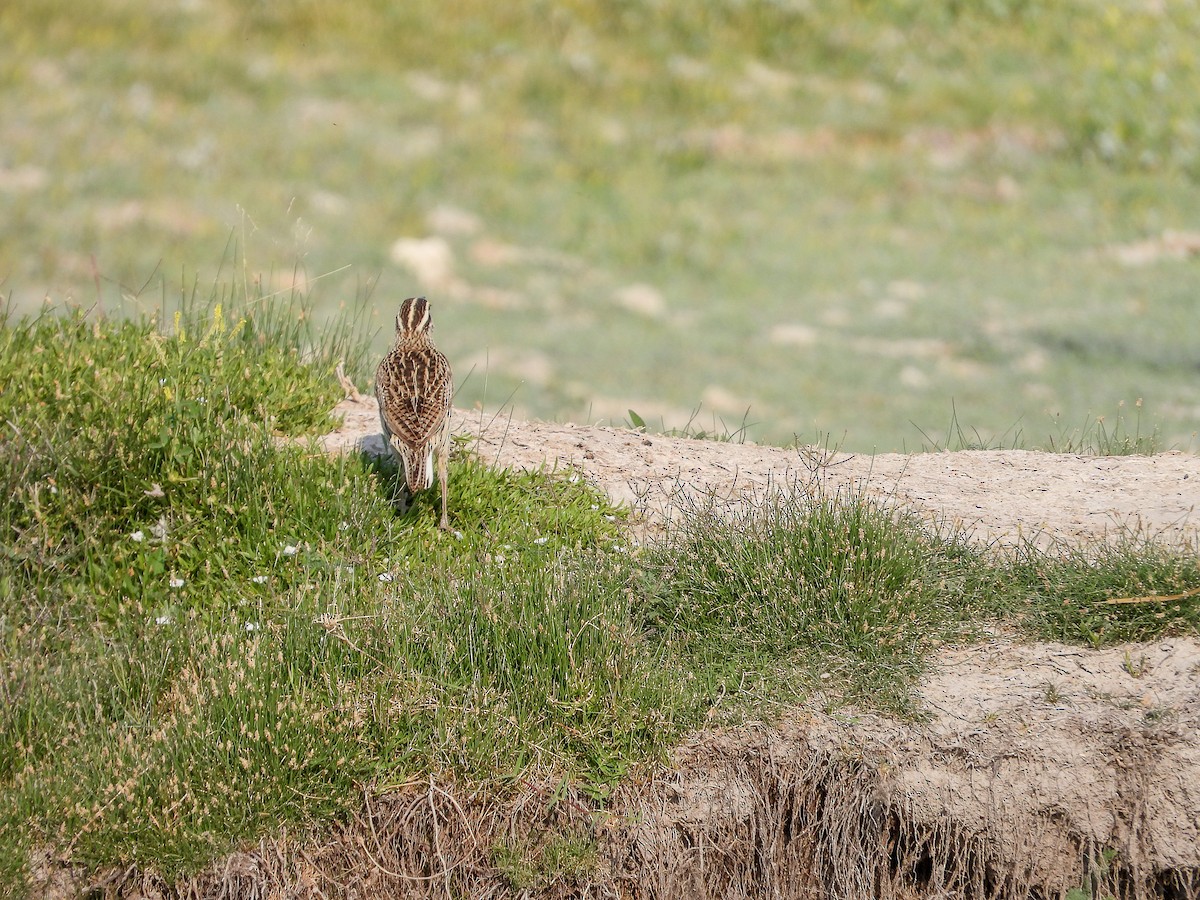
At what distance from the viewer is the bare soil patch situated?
5152 millimetres

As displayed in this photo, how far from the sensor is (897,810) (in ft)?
18.0

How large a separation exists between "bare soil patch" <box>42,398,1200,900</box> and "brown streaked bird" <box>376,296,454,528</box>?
167cm

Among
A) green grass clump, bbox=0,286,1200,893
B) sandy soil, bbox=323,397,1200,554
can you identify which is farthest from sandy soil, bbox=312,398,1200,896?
sandy soil, bbox=323,397,1200,554

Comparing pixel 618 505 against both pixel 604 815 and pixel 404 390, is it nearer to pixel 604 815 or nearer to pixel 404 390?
pixel 404 390

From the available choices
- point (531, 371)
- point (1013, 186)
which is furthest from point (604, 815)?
point (1013, 186)

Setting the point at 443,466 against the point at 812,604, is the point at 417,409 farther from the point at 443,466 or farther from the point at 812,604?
the point at 812,604

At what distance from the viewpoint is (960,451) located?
7727mm

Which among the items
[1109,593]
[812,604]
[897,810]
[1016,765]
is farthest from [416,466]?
[1109,593]

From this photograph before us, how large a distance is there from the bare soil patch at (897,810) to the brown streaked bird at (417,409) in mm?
1667

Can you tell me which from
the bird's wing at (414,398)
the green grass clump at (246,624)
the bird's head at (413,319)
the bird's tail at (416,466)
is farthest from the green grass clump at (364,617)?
the bird's head at (413,319)

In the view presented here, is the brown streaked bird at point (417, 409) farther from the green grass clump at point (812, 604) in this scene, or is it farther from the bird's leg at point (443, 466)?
the green grass clump at point (812, 604)

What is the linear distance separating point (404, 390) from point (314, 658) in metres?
1.56

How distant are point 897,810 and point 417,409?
9.74 feet

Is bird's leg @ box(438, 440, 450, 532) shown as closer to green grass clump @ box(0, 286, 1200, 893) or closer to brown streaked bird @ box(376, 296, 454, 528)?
brown streaked bird @ box(376, 296, 454, 528)
